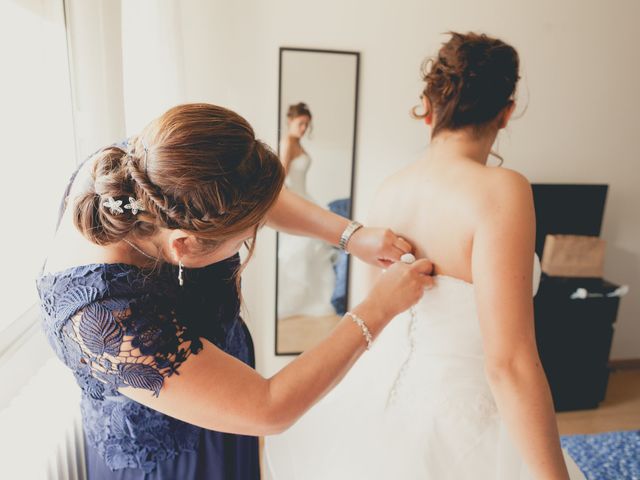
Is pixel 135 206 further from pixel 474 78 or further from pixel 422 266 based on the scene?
pixel 474 78

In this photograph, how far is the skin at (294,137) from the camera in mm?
2297

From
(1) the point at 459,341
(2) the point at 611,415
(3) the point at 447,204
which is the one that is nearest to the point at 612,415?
(2) the point at 611,415

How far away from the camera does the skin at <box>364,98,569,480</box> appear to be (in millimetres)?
927

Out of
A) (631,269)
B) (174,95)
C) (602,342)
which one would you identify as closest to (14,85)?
(174,95)

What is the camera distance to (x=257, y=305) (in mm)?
2496

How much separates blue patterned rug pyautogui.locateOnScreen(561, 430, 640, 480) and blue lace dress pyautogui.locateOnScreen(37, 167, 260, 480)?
176 cm

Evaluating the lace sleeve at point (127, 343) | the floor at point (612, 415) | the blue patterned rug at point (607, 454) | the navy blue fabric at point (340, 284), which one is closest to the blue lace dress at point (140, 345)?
the lace sleeve at point (127, 343)

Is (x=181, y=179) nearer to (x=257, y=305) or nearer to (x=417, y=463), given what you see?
(x=417, y=463)

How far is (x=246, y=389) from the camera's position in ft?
2.37

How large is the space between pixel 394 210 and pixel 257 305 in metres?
1.41

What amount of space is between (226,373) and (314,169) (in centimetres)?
175

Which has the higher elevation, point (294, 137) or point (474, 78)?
point (474, 78)

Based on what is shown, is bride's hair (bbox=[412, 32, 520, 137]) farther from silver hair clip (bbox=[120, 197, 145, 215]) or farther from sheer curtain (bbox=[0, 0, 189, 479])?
sheer curtain (bbox=[0, 0, 189, 479])

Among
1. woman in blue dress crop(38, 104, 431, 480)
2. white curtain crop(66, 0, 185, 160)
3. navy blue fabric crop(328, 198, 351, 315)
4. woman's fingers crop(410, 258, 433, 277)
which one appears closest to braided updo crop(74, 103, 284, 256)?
woman in blue dress crop(38, 104, 431, 480)
